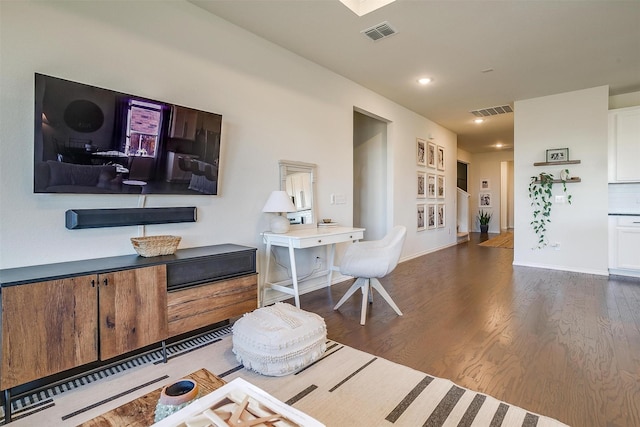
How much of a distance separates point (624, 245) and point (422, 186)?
3.09 metres

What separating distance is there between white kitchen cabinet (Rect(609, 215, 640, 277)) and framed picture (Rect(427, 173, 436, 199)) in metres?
2.83

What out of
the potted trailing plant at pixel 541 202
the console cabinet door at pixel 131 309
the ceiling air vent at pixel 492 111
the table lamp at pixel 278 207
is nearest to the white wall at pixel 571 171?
the potted trailing plant at pixel 541 202

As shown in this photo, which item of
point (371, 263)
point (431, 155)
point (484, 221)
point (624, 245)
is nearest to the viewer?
point (371, 263)

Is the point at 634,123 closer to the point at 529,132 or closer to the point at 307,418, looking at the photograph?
the point at 529,132

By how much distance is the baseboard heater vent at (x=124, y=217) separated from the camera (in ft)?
6.74

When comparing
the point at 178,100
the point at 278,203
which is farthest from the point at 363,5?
the point at 278,203

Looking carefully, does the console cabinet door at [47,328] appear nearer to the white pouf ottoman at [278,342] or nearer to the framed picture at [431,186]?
the white pouf ottoman at [278,342]

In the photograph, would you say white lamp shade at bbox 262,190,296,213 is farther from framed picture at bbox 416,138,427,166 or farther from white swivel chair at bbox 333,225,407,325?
framed picture at bbox 416,138,427,166

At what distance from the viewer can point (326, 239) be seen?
3.17 metres

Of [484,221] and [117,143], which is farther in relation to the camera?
[484,221]

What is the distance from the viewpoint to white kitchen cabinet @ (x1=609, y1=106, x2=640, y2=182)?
14.5ft

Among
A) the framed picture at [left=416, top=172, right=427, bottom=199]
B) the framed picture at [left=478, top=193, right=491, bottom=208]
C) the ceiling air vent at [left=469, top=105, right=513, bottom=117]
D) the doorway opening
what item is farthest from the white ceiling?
the framed picture at [left=478, top=193, right=491, bottom=208]

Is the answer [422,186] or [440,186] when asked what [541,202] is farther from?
[440,186]

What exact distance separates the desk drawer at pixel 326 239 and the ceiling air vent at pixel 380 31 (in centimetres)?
208
